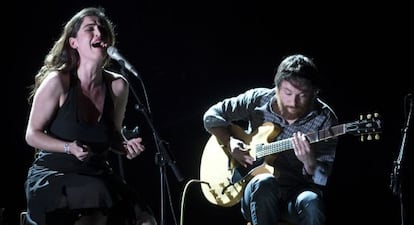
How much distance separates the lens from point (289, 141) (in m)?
3.53

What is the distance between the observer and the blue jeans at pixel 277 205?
3.32 metres

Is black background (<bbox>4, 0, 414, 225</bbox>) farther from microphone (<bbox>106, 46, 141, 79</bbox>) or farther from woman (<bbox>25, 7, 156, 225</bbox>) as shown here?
microphone (<bbox>106, 46, 141, 79</bbox>)

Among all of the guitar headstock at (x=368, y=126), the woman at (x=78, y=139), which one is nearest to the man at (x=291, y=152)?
the guitar headstock at (x=368, y=126)

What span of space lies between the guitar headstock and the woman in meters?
1.27

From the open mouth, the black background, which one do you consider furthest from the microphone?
the black background

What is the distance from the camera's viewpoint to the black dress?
8.86 feet

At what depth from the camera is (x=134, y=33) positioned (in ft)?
16.4

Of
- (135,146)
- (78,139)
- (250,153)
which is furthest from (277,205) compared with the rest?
(78,139)

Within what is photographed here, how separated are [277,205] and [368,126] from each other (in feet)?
2.17

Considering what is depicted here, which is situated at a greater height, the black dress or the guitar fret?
the black dress

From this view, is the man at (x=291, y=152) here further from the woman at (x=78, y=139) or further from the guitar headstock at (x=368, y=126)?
the woman at (x=78, y=139)

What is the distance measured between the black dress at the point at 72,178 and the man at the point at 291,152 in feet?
2.85

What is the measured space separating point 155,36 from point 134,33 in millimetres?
182

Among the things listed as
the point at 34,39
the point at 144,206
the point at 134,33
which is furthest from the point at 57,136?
the point at 134,33
